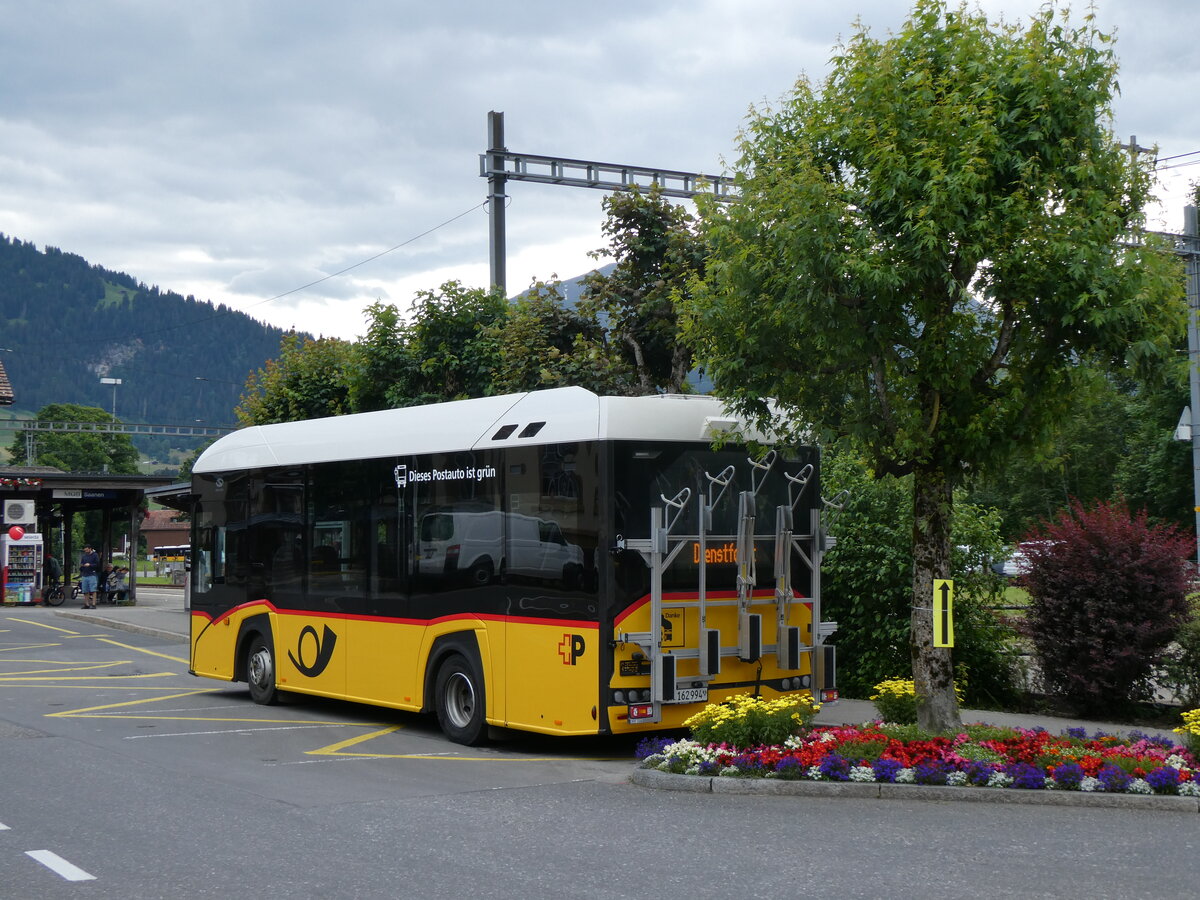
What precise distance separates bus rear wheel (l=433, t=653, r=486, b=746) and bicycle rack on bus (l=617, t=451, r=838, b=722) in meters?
1.92

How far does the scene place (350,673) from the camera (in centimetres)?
1401

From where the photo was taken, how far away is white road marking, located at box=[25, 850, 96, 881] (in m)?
7.07

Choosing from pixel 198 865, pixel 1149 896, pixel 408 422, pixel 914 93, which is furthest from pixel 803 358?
pixel 198 865

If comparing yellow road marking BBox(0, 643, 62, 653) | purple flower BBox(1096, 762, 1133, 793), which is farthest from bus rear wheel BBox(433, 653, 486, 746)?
yellow road marking BBox(0, 643, 62, 653)

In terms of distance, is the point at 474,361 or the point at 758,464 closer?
the point at 758,464

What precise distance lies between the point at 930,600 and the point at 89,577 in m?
32.8

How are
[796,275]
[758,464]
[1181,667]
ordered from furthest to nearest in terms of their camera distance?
[1181,667], [758,464], [796,275]

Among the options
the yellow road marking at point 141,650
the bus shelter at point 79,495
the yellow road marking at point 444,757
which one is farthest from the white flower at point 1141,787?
the bus shelter at point 79,495

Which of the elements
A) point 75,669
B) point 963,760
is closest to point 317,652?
point 963,760

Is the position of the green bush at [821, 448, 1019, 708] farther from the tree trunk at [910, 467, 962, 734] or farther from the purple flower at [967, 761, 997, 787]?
the purple flower at [967, 761, 997, 787]

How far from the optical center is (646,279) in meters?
18.2

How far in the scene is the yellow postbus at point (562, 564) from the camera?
11.0 meters

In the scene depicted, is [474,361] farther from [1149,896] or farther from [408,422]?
[1149,896]

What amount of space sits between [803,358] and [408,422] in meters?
4.30
